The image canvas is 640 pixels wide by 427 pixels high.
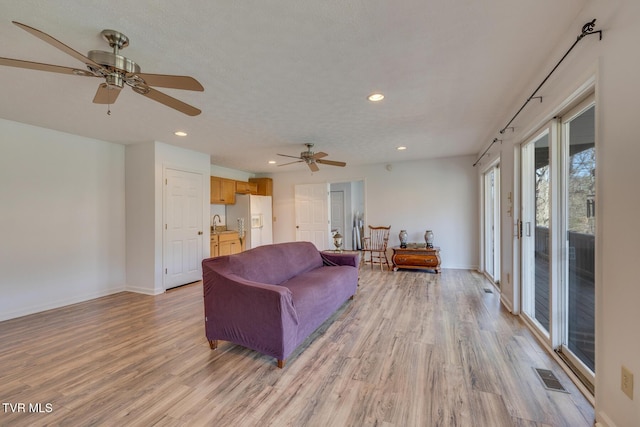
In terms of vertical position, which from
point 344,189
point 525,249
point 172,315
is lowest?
point 172,315

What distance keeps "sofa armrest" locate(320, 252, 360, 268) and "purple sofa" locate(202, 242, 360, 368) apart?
744 mm

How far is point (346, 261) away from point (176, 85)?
2989 mm

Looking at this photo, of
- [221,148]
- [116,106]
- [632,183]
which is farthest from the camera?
[221,148]

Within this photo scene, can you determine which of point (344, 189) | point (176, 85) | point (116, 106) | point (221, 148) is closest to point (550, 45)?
point (176, 85)

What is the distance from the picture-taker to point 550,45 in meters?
1.90

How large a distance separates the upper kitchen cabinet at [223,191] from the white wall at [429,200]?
2.33 meters

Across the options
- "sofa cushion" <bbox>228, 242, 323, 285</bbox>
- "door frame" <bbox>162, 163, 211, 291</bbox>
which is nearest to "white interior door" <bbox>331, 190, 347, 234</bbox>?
"door frame" <bbox>162, 163, 211, 291</bbox>

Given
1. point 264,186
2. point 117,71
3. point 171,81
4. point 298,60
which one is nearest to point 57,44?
point 117,71

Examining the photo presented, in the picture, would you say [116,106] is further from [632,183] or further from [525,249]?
[525,249]

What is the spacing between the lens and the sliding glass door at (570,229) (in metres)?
1.92

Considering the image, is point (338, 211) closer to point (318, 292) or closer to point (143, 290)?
point (143, 290)

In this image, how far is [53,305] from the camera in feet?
11.9

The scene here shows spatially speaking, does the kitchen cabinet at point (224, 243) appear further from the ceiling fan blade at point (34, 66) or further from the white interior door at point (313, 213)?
the ceiling fan blade at point (34, 66)

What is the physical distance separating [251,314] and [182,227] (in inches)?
121
